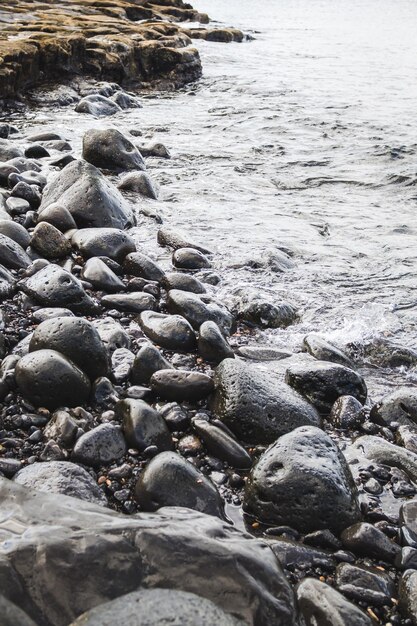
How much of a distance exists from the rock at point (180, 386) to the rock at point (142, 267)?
80.4 inches

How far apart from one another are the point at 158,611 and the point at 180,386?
232 cm

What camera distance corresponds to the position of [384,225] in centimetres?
862

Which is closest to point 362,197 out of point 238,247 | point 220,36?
point 238,247

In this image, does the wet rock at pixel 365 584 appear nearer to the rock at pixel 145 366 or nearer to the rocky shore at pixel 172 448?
the rocky shore at pixel 172 448

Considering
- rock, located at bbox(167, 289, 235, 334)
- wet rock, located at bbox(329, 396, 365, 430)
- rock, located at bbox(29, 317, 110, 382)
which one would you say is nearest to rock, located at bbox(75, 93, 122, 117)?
rock, located at bbox(167, 289, 235, 334)

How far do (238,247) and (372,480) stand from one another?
14.2ft

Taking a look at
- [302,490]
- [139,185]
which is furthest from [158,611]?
[139,185]

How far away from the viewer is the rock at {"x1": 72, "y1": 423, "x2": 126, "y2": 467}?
347 cm

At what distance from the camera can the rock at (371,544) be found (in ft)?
9.95

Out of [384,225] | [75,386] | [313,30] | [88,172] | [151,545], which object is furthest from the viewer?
[313,30]

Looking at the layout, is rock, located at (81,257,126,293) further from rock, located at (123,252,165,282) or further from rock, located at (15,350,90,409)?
rock, located at (15,350,90,409)

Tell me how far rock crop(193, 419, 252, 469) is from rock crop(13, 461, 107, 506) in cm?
81

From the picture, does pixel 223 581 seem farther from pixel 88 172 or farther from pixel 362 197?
pixel 362 197

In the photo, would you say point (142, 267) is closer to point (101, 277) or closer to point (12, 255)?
point (101, 277)
